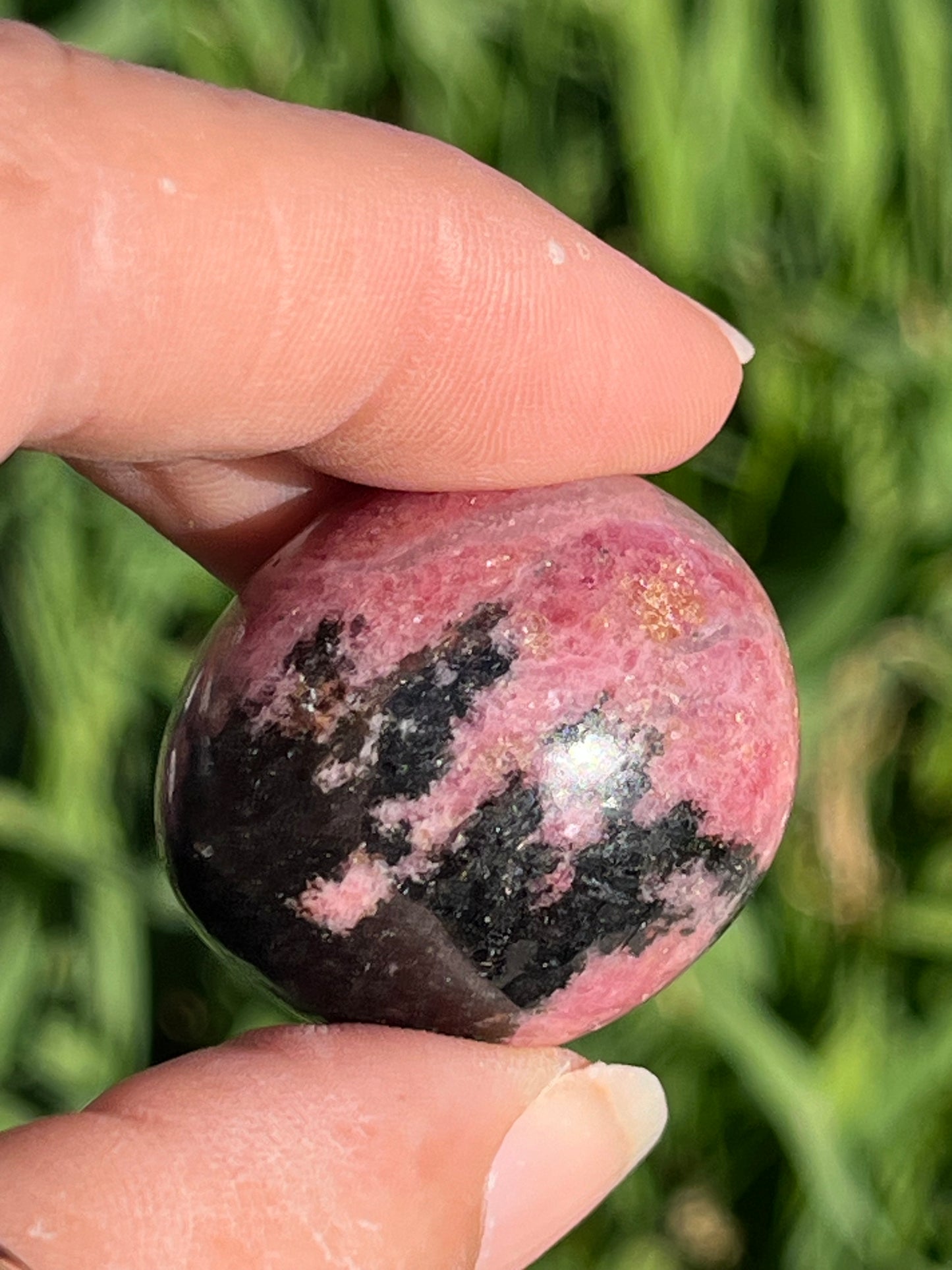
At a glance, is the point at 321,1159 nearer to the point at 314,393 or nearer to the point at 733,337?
the point at 314,393

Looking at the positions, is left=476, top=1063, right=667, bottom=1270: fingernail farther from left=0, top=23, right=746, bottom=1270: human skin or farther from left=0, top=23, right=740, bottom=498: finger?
left=0, top=23, right=740, bottom=498: finger

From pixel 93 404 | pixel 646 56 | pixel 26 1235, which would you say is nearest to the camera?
pixel 26 1235

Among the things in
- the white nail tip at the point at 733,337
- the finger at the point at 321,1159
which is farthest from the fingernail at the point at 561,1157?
the white nail tip at the point at 733,337

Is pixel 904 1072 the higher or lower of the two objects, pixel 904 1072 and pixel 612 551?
the lower

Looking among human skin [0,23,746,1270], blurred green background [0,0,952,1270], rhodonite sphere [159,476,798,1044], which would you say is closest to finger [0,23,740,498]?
human skin [0,23,746,1270]

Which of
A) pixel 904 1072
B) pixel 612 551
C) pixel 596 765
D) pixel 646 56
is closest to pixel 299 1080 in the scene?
pixel 596 765

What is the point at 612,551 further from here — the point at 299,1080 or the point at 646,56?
the point at 646,56

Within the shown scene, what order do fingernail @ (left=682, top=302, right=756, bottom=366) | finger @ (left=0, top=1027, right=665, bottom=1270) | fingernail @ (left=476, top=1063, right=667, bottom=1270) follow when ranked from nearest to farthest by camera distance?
finger @ (left=0, top=1027, right=665, bottom=1270) → fingernail @ (left=476, top=1063, right=667, bottom=1270) → fingernail @ (left=682, top=302, right=756, bottom=366)

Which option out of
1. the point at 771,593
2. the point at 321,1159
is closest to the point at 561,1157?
the point at 321,1159

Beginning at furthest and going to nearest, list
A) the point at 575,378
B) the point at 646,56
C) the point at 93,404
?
the point at 646,56 → the point at 575,378 → the point at 93,404
